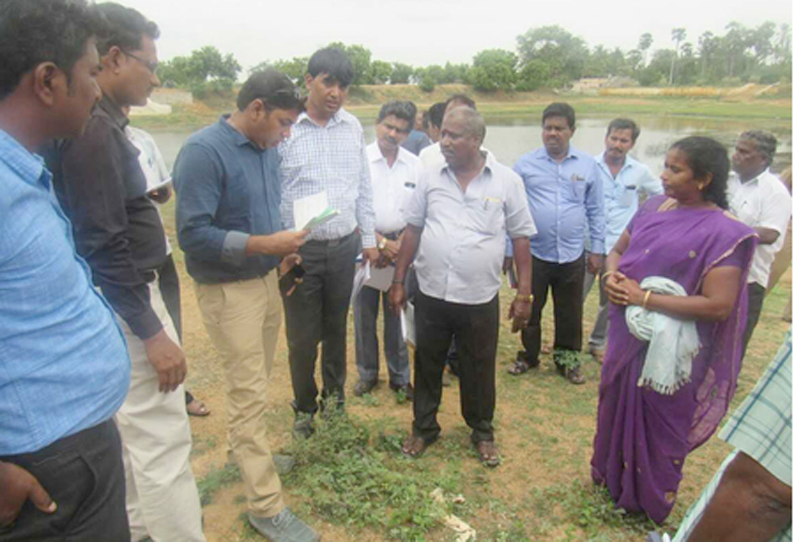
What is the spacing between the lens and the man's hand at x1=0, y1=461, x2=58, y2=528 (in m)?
1.08

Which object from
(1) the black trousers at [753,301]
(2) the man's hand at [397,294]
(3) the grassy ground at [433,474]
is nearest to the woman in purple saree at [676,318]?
(3) the grassy ground at [433,474]

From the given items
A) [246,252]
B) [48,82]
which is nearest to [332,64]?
[246,252]

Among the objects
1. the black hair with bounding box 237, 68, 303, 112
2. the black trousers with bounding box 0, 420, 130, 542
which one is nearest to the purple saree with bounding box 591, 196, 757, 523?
the black hair with bounding box 237, 68, 303, 112

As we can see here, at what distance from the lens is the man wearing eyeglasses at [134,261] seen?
1.64 m

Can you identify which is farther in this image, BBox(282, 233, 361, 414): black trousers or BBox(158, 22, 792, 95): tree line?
BBox(158, 22, 792, 95): tree line

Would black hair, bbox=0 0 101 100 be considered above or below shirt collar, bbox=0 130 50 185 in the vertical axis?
above

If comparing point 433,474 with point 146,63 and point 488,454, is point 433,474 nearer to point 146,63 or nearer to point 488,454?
point 488,454

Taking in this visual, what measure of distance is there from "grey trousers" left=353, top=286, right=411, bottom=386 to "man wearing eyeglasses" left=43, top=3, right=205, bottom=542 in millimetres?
1834

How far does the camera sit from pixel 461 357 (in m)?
3.01

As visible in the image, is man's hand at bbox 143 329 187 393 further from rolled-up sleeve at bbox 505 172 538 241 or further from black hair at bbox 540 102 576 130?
black hair at bbox 540 102 576 130

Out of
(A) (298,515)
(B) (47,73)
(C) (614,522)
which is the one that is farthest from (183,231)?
(C) (614,522)

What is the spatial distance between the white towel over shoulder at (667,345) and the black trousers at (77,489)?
2.12m

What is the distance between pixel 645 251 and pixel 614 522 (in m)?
1.35

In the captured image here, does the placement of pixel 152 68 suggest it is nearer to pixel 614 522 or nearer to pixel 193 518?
pixel 193 518
